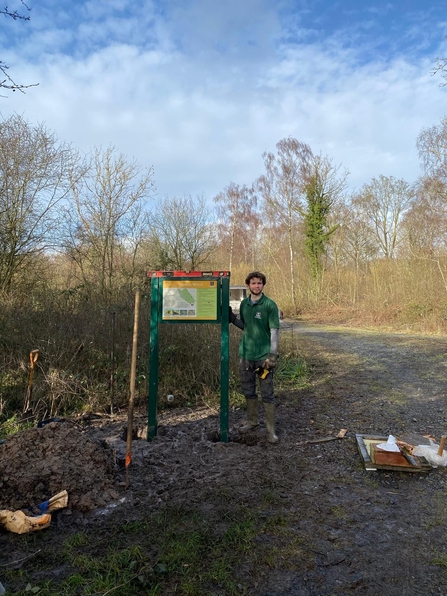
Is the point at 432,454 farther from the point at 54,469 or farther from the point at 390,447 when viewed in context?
the point at 54,469

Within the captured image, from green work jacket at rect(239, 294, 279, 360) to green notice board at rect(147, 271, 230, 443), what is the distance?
0.88ft

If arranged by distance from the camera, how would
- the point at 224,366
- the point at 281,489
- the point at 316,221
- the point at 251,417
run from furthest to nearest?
1. the point at 316,221
2. the point at 251,417
3. the point at 224,366
4. the point at 281,489

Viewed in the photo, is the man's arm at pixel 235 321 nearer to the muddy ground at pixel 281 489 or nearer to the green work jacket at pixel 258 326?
the green work jacket at pixel 258 326

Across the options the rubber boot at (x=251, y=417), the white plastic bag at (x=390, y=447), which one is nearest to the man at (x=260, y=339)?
the rubber boot at (x=251, y=417)

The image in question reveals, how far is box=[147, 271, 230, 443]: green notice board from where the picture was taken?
493 cm

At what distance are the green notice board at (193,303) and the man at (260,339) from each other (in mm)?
247

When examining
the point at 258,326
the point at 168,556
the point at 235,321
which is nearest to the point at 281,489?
the point at 168,556

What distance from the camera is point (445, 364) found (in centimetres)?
950

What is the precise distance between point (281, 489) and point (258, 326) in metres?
1.86

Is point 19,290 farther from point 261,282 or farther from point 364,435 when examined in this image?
point 364,435

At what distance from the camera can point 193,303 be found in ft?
16.2

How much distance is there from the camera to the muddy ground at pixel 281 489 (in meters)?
2.67

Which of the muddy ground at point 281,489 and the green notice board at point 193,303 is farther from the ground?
the green notice board at point 193,303

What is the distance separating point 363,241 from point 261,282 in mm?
25092
